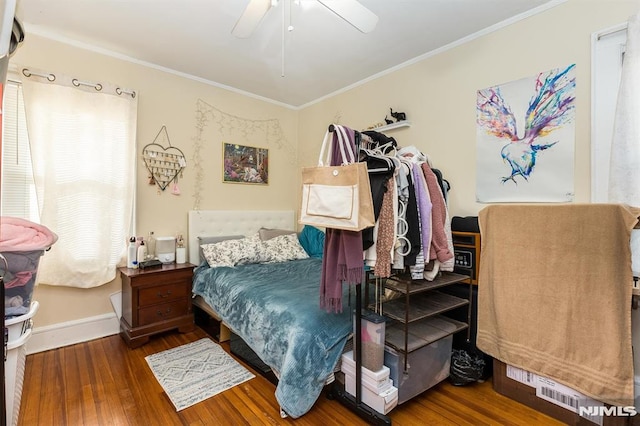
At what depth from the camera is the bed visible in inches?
67.4

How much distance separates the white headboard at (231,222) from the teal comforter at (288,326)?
0.83 meters

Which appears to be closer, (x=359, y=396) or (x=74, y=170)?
(x=359, y=396)

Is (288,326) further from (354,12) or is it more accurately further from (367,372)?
(354,12)

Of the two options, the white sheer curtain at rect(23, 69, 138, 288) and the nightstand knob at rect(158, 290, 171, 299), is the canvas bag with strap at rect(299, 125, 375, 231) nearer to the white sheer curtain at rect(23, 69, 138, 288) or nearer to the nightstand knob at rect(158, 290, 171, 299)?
the nightstand knob at rect(158, 290, 171, 299)

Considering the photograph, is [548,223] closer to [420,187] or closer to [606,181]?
[606,181]

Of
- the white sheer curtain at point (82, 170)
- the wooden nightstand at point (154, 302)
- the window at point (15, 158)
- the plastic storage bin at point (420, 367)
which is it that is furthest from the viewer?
the wooden nightstand at point (154, 302)

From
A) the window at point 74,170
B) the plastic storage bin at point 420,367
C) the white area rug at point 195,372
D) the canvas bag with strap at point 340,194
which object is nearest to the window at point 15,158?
the window at point 74,170

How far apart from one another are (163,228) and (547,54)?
11.8 ft

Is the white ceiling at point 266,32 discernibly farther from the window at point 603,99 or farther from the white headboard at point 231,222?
the white headboard at point 231,222

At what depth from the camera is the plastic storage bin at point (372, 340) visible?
174 centimetres

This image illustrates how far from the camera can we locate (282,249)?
3363 mm

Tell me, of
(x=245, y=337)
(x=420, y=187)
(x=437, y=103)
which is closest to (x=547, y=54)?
(x=437, y=103)

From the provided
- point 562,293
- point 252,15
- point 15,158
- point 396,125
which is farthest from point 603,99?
point 15,158

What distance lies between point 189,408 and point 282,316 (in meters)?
0.77
